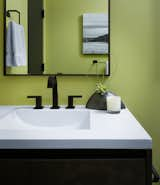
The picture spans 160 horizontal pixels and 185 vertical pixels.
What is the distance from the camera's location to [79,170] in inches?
32.1

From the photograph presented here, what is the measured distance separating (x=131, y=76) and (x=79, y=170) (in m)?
0.99

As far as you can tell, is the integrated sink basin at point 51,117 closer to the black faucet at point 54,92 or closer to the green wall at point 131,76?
the black faucet at point 54,92

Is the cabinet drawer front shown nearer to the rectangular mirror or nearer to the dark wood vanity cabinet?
the dark wood vanity cabinet

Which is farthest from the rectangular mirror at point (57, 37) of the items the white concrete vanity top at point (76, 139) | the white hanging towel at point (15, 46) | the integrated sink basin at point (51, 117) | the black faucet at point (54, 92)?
the white concrete vanity top at point (76, 139)

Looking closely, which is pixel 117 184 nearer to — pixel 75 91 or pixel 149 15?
pixel 75 91

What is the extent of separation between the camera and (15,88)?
1.71m

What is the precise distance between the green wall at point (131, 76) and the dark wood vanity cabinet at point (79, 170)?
897mm

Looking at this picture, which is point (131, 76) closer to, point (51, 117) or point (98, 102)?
point (98, 102)

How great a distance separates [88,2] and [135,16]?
1.02 feet

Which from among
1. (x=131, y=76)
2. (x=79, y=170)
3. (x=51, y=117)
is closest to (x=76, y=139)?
(x=79, y=170)

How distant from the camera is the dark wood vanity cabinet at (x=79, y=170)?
2.66 feet

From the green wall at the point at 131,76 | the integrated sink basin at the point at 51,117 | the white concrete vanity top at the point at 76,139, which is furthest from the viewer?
the green wall at the point at 131,76

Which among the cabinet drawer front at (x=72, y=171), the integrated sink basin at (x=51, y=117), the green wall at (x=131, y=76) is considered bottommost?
the cabinet drawer front at (x=72, y=171)

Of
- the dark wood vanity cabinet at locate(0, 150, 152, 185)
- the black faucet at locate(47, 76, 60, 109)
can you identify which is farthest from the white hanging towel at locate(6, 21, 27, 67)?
the dark wood vanity cabinet at locate(0, 150, 152, 185)
